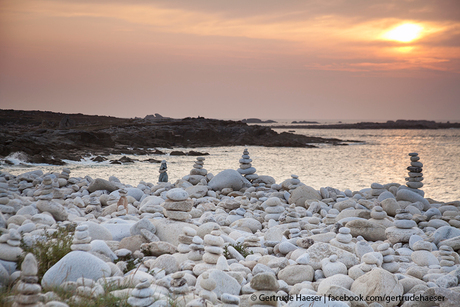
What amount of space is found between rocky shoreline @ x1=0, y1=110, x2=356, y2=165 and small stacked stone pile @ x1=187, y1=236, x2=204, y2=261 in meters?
17.4

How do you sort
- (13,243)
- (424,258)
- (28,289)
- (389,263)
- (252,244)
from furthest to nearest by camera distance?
(252,244)
(424,258)
(389,263)
(13,243)
(28,289)

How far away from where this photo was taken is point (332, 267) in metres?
4.19

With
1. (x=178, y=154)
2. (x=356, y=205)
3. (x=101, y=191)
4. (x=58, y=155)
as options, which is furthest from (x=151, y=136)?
(x=356, y=205)

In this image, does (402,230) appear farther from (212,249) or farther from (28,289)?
(28,289)

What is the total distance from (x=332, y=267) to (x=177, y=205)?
2.77 m

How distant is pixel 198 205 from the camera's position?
28.5 ft

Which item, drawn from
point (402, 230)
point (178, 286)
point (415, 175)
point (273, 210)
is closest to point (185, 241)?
→ point (178, 286)

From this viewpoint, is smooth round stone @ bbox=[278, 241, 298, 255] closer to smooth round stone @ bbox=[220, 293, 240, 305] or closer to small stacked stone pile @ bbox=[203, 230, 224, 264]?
small stacked stone pile @ bbox=[203, 230, 224, 264]

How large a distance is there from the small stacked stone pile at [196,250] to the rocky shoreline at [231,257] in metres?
0.01

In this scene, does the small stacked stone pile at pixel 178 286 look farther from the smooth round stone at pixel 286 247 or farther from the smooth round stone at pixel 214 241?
the smooth round stone at pixel 286 247

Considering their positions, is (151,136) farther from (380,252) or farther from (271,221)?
(380,252)

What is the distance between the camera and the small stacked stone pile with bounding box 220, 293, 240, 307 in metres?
2.77

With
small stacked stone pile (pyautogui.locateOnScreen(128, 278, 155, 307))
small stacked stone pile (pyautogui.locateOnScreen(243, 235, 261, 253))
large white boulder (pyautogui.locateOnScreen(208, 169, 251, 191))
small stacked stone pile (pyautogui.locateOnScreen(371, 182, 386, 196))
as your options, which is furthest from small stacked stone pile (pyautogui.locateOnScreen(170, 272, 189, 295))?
small stacked stone pile (pyautogui.locateOnScreen(371, 182, 386, 196))

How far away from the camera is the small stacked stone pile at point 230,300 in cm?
277
